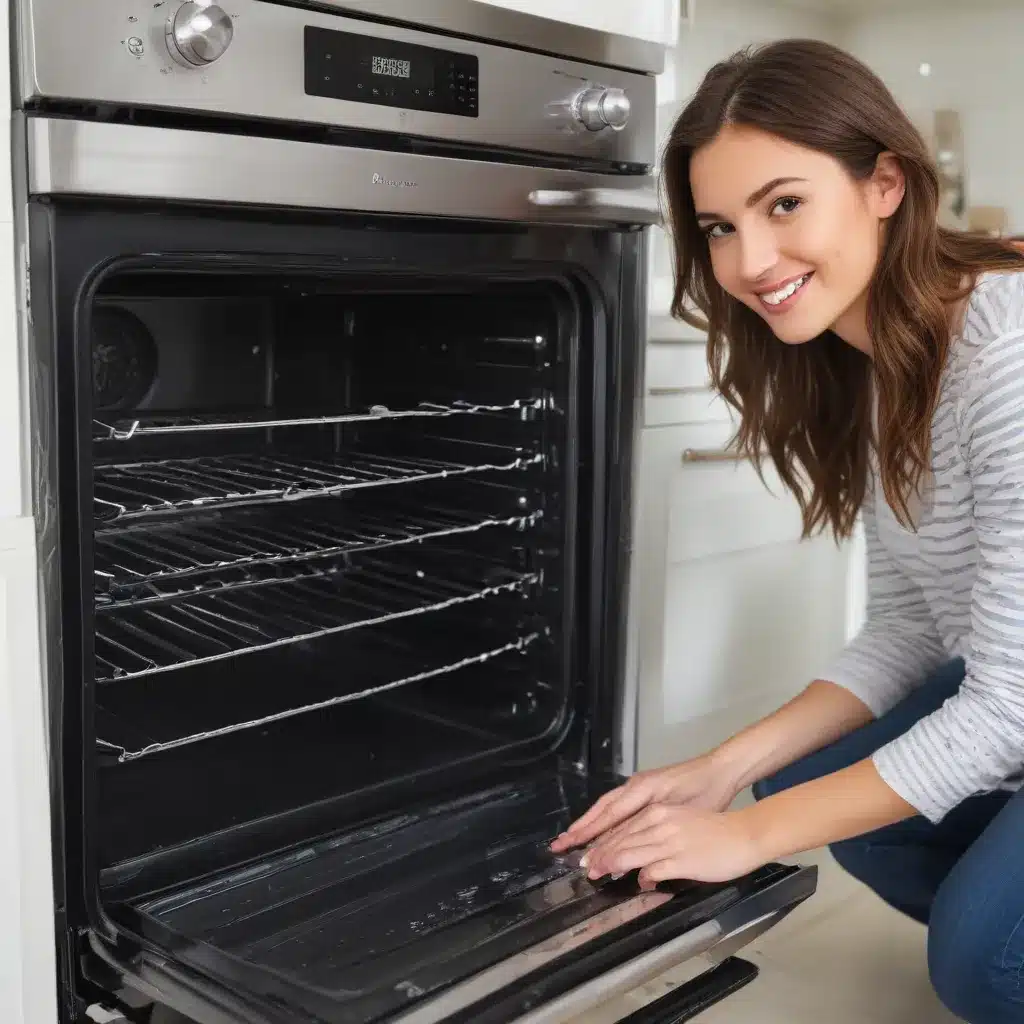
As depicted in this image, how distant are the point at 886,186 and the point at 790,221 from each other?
0.39 ft

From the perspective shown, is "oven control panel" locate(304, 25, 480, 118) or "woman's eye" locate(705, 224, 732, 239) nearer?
"oven control panel" locate(304, 25, 480, 118)

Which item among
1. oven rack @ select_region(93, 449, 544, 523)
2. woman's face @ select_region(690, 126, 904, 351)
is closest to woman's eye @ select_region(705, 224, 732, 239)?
woman's face @ select_region(690, 126, 904, 351)

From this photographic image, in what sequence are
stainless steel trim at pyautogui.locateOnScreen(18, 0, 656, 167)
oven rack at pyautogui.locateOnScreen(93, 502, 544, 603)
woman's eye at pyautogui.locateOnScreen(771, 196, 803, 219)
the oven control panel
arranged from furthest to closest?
oven rack at pyautogui.locateOnScreen(93, 502, 544, 603) → woman's eye at pyautogui.locateOnScreen(771, 196, 803, 219) → the oven control panel → stainless steel trim at pyautogui.locateOnScreen(18, 0, 656, 167)

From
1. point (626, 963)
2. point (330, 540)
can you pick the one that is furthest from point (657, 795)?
point (330, 540)

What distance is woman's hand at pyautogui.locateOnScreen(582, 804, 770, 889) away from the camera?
1164mm

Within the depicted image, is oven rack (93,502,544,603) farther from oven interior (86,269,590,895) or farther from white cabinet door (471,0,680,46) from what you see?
white cabinet door (471,0,680,46)

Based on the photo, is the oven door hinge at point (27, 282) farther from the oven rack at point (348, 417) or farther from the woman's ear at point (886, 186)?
the woman's ear at point (886, 186)

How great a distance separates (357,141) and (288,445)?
1.92 feet

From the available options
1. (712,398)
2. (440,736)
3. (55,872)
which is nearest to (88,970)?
(55,872)

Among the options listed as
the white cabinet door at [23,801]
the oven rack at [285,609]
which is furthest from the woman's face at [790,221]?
the white cabinet door at [23,801]

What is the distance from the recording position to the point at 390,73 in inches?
45.9

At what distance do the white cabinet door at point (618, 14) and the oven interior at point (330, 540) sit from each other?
0.93 feet

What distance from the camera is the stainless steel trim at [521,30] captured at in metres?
1.17

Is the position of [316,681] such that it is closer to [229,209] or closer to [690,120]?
[229,209]
